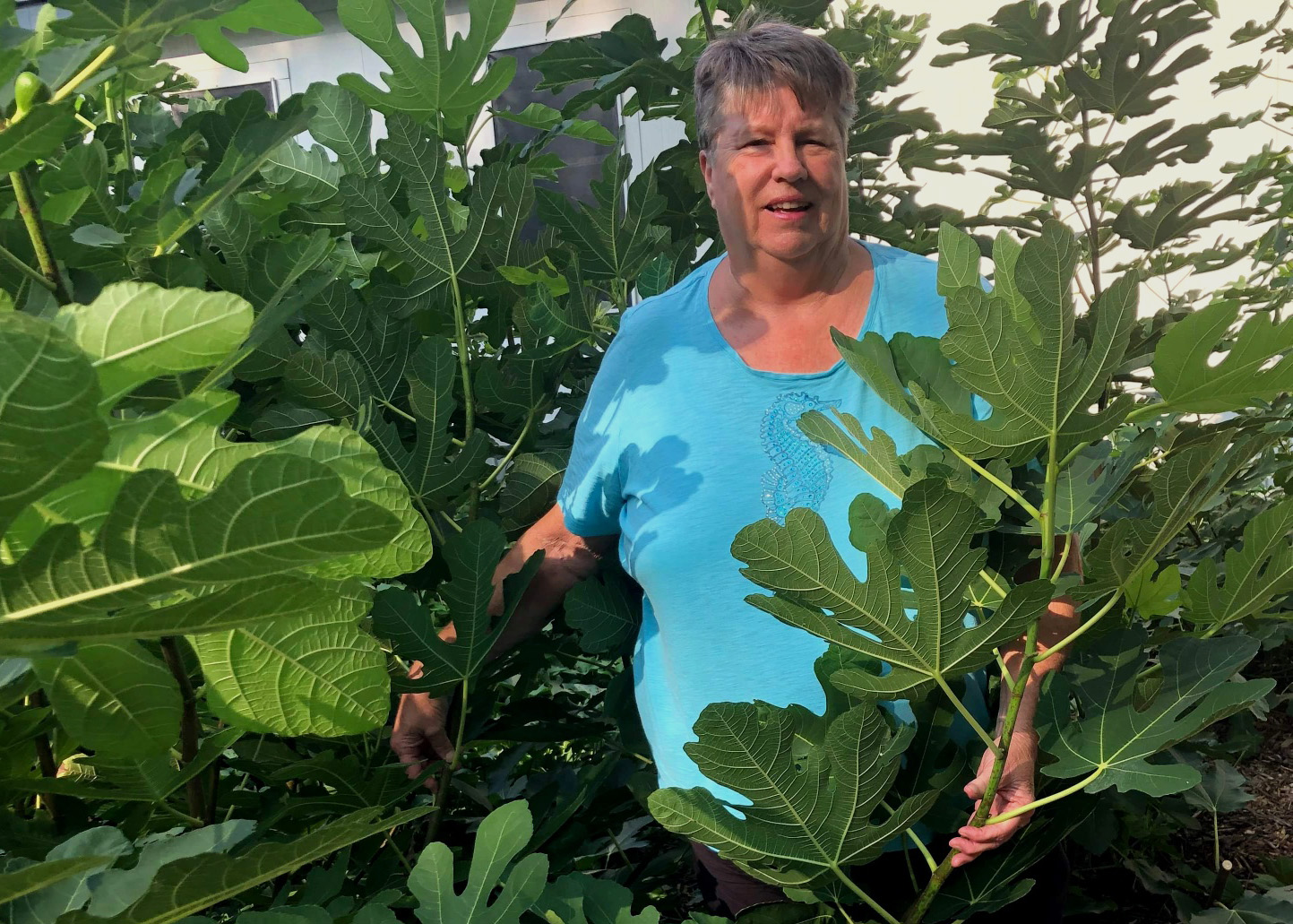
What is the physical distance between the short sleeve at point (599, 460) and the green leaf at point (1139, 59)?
102 cm

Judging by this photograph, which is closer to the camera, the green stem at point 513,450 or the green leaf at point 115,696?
the green leaf at point 115,696

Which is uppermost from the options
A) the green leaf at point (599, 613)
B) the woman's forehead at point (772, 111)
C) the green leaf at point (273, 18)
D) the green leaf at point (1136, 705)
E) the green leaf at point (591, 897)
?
the green leaf at point (273, 18)

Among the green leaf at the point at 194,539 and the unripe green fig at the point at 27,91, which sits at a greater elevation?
the unripe green fig at the point at 27,91

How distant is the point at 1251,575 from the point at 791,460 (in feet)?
1.97

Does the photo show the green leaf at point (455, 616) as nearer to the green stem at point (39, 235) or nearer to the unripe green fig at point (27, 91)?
the green stem at point (39, 235)

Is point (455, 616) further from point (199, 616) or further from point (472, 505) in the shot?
point (199, 616)

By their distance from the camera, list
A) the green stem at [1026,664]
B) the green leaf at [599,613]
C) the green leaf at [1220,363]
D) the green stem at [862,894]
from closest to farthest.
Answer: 1. the green leaf at [1220,363]
2. the green stem at [1026,664]
3. the green stem at [862,894]
4. the green leaf at [599,613]

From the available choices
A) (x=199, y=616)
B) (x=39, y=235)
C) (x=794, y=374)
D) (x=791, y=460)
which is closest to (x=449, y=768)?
(x=791, y=460)

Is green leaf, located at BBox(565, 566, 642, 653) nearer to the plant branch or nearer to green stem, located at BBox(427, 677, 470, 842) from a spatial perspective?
green stem, located at BBox(427, 677, 470, 842)

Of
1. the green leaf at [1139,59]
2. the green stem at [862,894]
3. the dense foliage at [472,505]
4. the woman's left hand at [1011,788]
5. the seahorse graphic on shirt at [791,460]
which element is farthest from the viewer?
the green leaf at [1139,59]

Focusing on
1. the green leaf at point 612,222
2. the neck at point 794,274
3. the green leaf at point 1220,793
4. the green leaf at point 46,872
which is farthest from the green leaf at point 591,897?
the green leaf at point 1220,793

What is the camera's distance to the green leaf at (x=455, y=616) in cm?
118

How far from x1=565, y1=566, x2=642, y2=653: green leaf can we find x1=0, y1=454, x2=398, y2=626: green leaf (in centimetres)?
112

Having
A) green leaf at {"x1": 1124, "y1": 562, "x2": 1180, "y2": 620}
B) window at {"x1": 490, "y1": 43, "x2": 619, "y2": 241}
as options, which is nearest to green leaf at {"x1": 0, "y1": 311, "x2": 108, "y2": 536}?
green leaf at {"x1": 1124, "y1": 562, "x2": 1180, "y2": 620}
